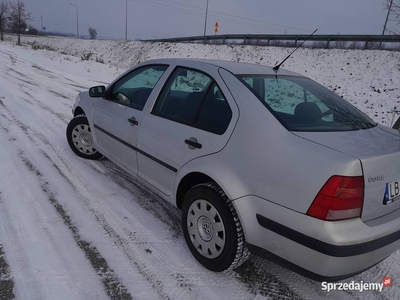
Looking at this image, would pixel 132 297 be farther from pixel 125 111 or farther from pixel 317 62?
pixel 317 62

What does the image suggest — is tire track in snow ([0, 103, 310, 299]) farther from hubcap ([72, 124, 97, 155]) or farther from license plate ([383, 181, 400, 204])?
license plate ([383, 181, 400, 204])

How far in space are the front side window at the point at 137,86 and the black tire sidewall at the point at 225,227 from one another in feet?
4.16

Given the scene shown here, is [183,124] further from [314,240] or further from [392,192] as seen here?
[392,192]

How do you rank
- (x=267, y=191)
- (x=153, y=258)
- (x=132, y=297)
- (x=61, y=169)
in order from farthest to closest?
(x=61, y=169), (x=153, y=258), (x=132, y=297), (x=267, y=191)

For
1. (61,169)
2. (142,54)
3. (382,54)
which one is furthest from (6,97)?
(142,54)

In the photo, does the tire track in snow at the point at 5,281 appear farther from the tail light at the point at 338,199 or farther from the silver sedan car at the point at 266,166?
the tail light at the point at 338,199

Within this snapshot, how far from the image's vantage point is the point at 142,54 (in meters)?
29.9

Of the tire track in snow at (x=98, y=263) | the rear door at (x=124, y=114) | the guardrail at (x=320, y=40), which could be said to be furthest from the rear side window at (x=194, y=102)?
the guardrail at (x=320, y=40)

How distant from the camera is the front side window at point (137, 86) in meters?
3.27

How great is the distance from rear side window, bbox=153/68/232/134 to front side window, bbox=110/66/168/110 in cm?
26

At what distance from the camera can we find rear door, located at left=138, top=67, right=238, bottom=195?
2398 mm

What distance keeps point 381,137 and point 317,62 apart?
17894 millimetres

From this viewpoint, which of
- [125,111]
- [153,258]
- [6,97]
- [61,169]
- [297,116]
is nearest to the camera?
[297,116]

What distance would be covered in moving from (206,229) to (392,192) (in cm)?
138
